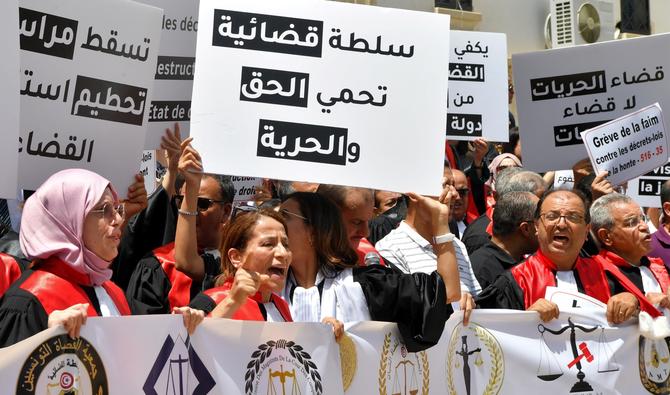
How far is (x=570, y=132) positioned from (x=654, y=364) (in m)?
2.02

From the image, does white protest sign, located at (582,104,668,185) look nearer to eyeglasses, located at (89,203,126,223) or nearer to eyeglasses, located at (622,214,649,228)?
eyeglasses, located at (622,214,649,228)

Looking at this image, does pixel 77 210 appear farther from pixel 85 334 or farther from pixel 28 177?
pixel 28 177

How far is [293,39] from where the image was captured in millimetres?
5148

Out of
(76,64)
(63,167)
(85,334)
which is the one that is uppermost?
(76,64)

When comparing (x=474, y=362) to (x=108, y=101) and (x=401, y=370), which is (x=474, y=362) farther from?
(x=108, y=101)

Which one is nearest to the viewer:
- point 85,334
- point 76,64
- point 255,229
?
point 85,334

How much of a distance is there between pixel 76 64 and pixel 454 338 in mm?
2086

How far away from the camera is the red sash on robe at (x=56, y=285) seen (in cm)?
393

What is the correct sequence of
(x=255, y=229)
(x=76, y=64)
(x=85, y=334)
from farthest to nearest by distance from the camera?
(x=76, y=64)
(x=255, y=229)
(x=85, y=334)

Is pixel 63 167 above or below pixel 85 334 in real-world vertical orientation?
above

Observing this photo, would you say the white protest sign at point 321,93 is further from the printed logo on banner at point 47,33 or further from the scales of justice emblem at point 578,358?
the scales of justice emblem at point 578,358

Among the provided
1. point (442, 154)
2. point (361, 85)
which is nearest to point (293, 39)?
point (361, 85)

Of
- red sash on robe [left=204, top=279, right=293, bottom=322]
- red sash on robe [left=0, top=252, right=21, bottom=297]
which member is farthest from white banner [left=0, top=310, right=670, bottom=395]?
red sash on robe [left=0, top=252, right=21, bottom=297]

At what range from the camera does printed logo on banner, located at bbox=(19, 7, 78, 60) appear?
16.0 ft
